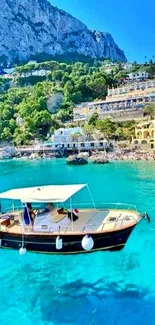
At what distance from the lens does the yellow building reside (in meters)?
77.4

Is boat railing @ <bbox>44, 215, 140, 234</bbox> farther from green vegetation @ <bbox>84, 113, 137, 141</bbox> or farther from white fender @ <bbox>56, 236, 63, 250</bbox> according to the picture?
green vegetation @ <bbox>84, 113, 137, 141</bbox>

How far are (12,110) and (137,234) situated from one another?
96624mm

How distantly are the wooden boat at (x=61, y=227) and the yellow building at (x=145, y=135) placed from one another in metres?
63.2

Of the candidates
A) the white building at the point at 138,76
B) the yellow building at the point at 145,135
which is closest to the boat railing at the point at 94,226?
the yellow building at the point at 145,135

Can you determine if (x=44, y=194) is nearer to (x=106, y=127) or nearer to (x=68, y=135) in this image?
(x=106, y=127)

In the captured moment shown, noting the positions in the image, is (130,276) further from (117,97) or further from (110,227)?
(117,97)

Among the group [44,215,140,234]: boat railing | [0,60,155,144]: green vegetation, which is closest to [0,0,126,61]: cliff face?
[0,60,155,144]: green vegetation

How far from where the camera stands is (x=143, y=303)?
39.8 ft

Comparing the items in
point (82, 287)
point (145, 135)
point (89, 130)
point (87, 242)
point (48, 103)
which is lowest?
point (82, 287)

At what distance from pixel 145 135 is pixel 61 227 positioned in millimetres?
67212

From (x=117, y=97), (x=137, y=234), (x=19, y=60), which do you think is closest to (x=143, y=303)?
(x=137, y=234)

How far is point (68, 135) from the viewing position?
86.4 meters

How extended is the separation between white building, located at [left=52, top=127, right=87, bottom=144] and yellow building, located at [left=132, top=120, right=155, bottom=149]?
1294 centimetres

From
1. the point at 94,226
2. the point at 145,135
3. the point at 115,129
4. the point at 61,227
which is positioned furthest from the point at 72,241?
the point at 115,129
